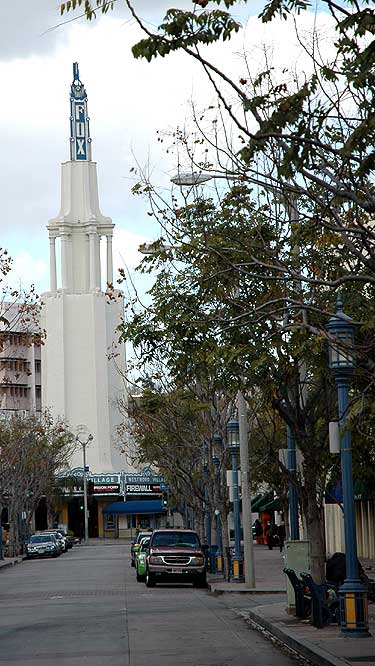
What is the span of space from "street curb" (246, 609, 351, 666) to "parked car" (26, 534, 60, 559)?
53885 millimetres

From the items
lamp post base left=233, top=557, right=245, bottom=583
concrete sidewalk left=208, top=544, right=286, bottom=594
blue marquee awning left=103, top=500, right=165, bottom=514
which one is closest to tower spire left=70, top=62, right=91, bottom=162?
blue marquee awning left=103, top=500, right=165, bottom=514

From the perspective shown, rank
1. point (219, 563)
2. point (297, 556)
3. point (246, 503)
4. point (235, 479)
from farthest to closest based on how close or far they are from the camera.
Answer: point (219, 563) → point (235, 479) → point (246, 503) → point (297, 556)

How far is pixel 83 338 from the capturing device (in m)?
124

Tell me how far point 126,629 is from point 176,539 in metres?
16.8

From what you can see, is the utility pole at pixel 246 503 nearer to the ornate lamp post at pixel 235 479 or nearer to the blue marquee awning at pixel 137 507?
the ornate lamp post at pixel 235 479

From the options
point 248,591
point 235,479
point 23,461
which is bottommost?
point 248,591

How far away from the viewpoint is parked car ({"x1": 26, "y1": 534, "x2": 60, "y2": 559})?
255 feet

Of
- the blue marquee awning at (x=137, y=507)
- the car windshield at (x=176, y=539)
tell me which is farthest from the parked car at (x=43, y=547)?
the car windshield at (x=176, y=539)

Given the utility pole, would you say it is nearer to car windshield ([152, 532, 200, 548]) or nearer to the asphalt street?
the asphalt street

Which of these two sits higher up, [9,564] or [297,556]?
[297,556]

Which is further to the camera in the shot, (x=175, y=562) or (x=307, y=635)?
(x=175, y=562)

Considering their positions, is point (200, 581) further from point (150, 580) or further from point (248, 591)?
point (248, 591)

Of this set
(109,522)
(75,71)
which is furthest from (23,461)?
(75,71)

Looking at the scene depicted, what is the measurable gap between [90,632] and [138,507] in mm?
94283
